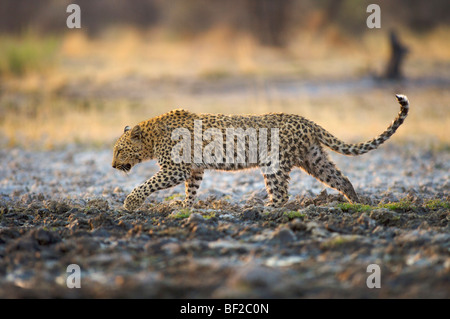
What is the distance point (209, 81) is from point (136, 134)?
14837 mm

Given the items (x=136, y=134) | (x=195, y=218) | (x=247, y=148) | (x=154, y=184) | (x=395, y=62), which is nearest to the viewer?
(x=195, y=218)

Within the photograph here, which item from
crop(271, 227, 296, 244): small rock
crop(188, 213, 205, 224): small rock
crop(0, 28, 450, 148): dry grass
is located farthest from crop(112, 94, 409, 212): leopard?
crop(0, 28, 450, 148): dry grass

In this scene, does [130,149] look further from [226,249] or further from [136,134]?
[226,249]

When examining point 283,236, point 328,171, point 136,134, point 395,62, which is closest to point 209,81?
point 395,62

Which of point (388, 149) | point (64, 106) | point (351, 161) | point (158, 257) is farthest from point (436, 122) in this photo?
point (158, 257)

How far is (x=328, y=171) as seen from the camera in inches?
364

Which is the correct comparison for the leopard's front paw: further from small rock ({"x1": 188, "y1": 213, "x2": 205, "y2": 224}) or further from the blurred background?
the blurred background

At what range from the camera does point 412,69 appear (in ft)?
82.5

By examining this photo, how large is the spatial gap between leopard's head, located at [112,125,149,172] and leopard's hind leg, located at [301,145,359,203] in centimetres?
236

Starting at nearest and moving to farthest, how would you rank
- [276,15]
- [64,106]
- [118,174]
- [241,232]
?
[241,232] < [118,174] < [64,106] < [276,15]

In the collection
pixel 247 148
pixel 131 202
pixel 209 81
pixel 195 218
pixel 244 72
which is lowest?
pixel 195 218

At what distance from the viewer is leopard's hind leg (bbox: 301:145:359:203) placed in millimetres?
9219

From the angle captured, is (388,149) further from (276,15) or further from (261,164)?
(276,15)

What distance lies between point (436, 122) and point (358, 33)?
18737 mm
